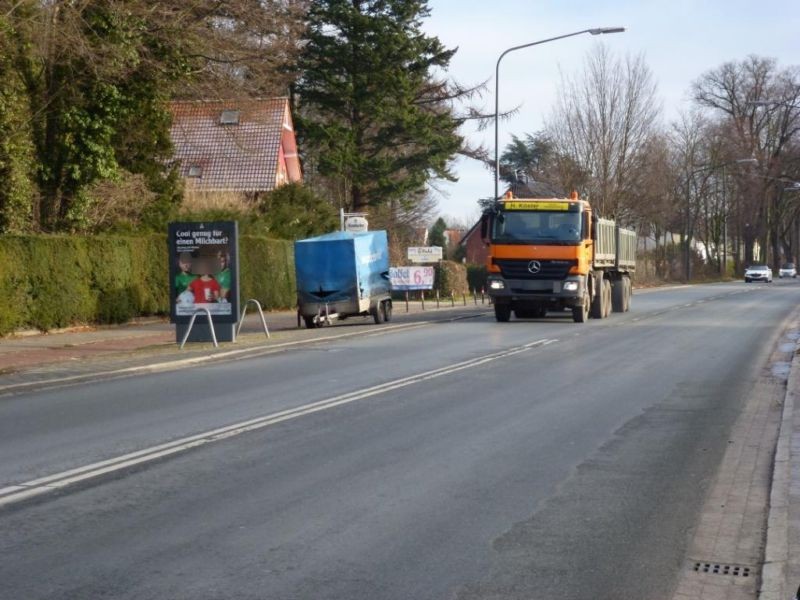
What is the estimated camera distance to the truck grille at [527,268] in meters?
30.2

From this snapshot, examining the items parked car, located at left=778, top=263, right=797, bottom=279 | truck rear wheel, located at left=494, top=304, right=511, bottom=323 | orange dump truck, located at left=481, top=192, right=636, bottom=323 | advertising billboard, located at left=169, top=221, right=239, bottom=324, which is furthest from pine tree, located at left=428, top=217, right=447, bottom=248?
advertising billboard, located at left=169, top=221, right=239, bottom=324

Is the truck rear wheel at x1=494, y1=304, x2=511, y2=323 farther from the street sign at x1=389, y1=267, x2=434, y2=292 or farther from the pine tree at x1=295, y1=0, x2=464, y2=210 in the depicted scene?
the pine tree at x1=295, y1=0, x2=464, y2=210

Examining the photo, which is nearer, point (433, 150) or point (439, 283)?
point (439, 283)

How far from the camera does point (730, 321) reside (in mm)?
32469

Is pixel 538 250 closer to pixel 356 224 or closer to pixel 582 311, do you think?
pixel 582 311

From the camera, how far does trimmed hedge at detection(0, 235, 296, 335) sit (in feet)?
81.1

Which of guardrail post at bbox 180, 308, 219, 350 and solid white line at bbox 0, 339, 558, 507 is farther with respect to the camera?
guardrail post at bbox 180, 308, 219, 350

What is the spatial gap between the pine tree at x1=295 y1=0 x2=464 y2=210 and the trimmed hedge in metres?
18.3

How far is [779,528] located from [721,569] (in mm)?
834

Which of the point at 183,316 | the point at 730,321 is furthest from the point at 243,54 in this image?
the point at 730,321

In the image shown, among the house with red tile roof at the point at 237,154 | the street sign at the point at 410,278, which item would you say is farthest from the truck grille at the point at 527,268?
the house with red tile roof at the point at 237,154

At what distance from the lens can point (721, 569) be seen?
6918 mm

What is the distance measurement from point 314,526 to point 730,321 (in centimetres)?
2640

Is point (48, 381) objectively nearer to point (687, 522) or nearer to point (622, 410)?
point (622, 410)
